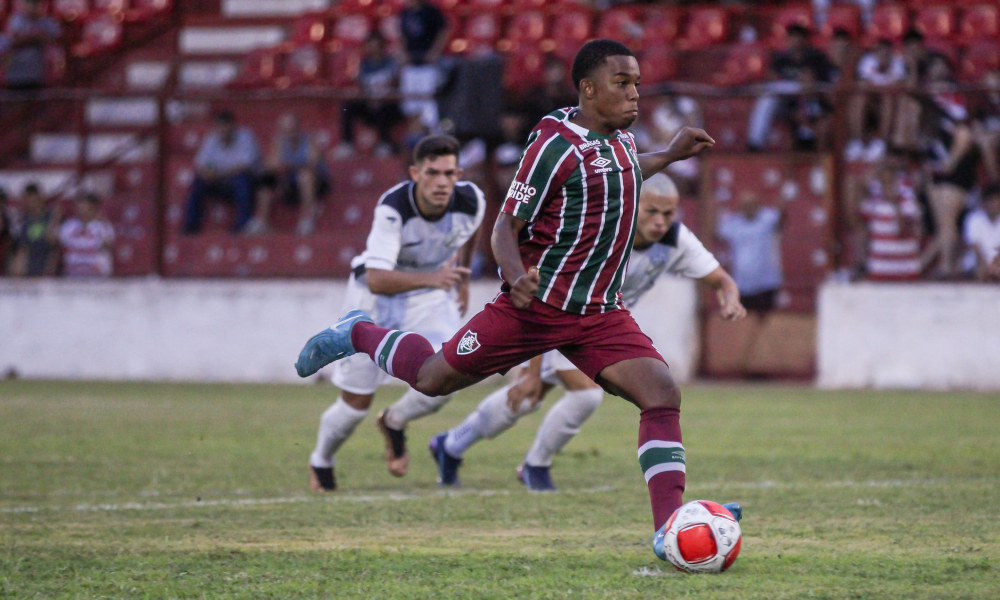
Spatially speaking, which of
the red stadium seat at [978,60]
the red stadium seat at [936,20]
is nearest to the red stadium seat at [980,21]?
the red stadium seat at [936,20]

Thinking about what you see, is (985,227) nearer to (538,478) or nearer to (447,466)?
(538,478)

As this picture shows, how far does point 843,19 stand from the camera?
61.0ft

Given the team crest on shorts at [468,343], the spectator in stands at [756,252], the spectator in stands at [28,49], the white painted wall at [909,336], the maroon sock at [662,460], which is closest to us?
the maroon sock at [662,460]

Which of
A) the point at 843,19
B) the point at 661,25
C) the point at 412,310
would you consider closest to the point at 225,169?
the point at 661,25

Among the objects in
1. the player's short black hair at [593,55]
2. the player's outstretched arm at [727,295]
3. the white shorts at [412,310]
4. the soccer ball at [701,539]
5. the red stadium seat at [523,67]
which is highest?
the red stadium seat at [523,67]

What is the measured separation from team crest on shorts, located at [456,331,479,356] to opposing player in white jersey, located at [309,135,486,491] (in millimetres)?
1763

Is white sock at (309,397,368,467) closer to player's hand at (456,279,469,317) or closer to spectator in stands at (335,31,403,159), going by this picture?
player's hand at (456,279,469,317)

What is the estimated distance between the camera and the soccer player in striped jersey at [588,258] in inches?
211

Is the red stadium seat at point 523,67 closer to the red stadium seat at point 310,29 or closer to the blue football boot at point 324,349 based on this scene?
the red stadium seat at point 310,29

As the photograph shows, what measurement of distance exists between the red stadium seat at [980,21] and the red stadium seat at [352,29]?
821 centimetres

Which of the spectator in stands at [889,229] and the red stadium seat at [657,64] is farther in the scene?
the red stadium seat at [657,64]

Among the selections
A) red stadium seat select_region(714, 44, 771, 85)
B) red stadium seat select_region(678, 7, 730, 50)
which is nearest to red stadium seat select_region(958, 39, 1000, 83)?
red stadium seat select_region(714, 44, 771, 85)

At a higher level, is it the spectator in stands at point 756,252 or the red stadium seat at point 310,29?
the red stadium seat at point 310,29

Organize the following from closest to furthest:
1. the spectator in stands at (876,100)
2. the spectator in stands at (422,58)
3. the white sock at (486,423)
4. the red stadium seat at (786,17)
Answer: the white sock at (486,423)
the spectator in stands at (876,100)
the spectator in stands at (422,58)
the red stadium seat at (786,17)
